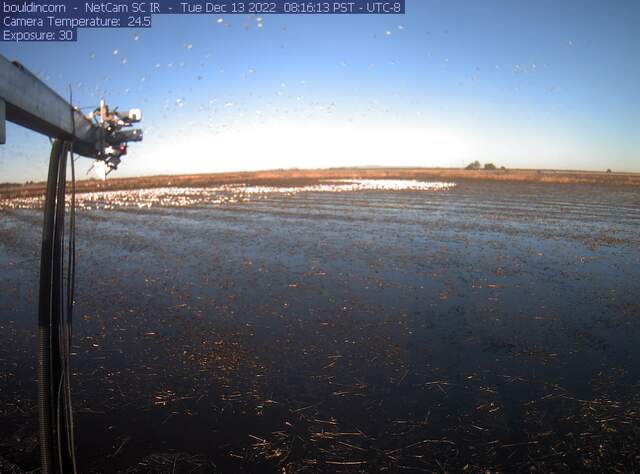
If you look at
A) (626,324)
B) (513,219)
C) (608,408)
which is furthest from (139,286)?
(513,219)

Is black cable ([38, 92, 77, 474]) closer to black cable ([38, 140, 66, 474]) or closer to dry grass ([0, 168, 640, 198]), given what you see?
black cable ([38, 140, 66, 474])

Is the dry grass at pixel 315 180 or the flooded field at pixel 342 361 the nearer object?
the flooded field at pixel 342 361

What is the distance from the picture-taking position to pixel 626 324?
6.23 m

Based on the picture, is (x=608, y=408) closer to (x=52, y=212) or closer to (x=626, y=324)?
(x=626, y=324)

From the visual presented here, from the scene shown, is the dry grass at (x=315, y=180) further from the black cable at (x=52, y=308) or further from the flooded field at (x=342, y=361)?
the black cable at (x=52, y=308)

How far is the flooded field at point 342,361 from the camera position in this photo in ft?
11.2

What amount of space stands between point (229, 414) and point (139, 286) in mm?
5580

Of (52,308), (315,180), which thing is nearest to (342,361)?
(52,308)

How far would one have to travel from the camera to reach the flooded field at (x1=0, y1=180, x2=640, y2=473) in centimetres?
342

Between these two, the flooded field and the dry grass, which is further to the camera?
the dry grass

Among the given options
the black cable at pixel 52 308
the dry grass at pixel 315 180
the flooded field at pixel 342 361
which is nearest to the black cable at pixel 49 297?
the black cable at pixel 52 308

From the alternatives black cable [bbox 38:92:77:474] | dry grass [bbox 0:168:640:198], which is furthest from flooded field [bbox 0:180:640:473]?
dry grass [bbox 0:168:640:198]

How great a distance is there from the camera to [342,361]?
198 inches

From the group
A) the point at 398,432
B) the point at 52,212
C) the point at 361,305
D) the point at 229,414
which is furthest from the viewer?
the point at 361,305
